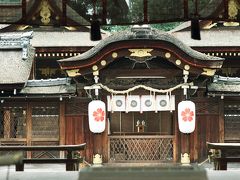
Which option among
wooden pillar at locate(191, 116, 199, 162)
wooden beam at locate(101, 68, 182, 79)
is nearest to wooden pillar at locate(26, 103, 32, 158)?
wooden beam at locate(101, 68, 182, 79)

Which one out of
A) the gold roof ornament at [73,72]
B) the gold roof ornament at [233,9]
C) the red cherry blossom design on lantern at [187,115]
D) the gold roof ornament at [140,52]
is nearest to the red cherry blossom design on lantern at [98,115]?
the gold roof ornament at [73,72]

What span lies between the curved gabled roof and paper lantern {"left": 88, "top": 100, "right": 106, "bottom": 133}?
1114mm

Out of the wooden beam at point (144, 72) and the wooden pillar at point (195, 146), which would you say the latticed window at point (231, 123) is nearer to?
the wooden pillar at point (195, 146)

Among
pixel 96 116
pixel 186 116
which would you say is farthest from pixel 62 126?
pixel 186 116

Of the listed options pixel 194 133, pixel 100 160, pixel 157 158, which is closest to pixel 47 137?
pixel 100 160

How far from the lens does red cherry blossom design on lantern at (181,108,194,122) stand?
1767cm

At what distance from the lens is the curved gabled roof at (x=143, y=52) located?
56.4ft

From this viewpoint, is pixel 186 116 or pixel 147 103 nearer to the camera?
pixel 186 116

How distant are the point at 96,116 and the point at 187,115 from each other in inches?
111

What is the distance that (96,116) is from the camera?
17.7 metres

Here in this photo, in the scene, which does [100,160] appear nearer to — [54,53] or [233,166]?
[233,166]

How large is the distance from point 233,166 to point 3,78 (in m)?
7.87

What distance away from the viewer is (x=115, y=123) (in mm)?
20297

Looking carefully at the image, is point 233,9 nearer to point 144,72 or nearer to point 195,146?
point 144,72
